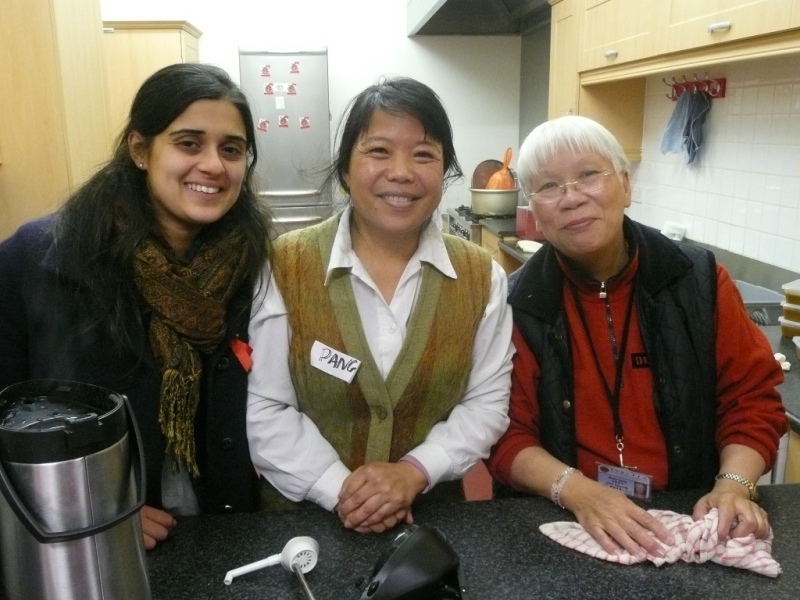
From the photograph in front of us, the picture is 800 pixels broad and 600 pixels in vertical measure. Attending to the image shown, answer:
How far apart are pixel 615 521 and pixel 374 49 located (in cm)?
471

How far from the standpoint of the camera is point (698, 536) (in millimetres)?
A: 901

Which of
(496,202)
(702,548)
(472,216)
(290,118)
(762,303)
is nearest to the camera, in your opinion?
(702,548)

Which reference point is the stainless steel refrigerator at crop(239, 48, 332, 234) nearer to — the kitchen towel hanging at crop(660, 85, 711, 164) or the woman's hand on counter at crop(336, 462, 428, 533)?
the kitchen towel hanging at crop(660, 85, 711, 164)

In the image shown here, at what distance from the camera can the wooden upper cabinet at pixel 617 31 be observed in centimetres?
258

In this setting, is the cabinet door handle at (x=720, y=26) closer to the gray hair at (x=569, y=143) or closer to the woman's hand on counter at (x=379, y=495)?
the gray hair at (x=569, y=143)

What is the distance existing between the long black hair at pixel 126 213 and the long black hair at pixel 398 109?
0.20m

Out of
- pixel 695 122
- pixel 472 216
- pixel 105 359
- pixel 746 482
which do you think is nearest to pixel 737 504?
pixel 746 482

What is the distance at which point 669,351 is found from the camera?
4.22ft

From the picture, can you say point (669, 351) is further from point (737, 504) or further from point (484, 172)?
point (484, 172)

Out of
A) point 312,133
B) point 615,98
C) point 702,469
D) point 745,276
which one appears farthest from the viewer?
point 312,133

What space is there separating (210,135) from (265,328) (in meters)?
0.35

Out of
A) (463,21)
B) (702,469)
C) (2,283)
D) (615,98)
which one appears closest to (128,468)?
(2,283)

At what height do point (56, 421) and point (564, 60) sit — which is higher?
point (564, 60)

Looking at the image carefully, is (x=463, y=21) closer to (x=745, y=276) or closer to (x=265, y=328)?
(x=745, y=276)
